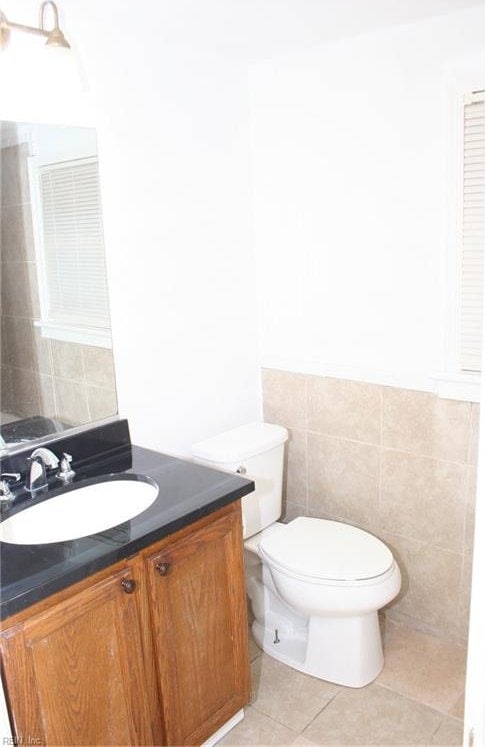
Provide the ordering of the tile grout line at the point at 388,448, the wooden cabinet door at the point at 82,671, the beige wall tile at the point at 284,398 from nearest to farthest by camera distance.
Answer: the wooden cabinet door at the point at 82,671 → the tile grout line at the point at 388,448 → the beige wall tile at the point at 284,398

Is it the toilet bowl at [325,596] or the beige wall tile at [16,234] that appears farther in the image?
the toilet bowl at [325,596]

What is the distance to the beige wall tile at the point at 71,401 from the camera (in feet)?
6.42

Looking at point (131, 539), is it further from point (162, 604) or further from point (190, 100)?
point (190, 100)

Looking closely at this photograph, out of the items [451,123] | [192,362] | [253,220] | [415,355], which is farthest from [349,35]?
[192,362]

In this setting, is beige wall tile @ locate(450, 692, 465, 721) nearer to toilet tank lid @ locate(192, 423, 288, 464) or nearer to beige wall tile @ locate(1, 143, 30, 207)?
toilet tank lid @ locate(192, 423, 288, 464)

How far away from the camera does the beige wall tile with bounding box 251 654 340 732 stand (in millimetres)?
2012

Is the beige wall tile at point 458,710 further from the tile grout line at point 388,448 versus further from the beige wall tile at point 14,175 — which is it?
the beige wall tile at point 14,175

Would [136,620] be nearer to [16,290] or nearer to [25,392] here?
[25,392]

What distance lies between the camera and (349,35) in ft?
6.93

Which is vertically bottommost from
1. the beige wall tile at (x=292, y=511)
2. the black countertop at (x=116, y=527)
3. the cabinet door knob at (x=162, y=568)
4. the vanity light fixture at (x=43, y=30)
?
the beige wall tile at (x=292, y=511)

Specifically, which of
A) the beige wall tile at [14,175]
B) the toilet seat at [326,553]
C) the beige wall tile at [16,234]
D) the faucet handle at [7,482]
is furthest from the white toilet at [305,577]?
the beige wall tile at [14,175]

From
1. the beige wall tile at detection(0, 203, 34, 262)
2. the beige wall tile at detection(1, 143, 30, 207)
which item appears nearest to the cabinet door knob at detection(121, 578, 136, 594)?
the beige wall tile at detection(0, 203, 34, 262)

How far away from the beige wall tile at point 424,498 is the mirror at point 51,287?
108 centimetres

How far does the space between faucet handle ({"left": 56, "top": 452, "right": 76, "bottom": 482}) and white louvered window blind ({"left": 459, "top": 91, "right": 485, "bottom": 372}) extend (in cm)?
131
